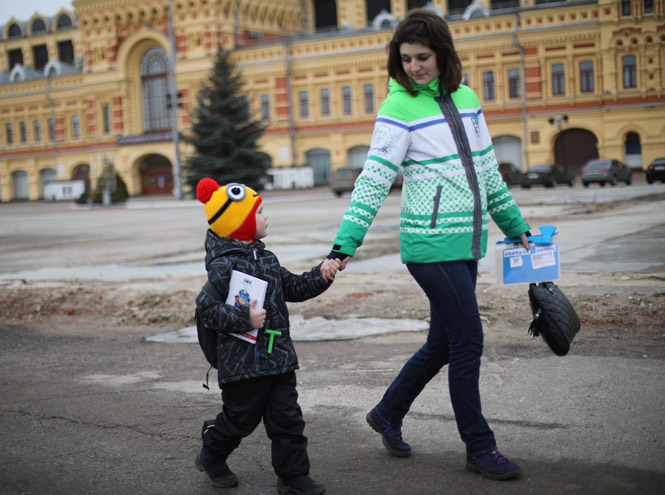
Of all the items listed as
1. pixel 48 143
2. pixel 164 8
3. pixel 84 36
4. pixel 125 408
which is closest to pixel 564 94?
pixel 164 8

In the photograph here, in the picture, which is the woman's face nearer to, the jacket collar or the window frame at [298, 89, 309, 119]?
the jacket collar

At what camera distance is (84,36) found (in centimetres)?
6719

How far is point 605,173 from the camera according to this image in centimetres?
3744

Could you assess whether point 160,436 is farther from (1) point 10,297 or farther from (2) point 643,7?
(2) point 643,7

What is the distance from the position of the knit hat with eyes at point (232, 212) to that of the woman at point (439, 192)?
403 millimetres

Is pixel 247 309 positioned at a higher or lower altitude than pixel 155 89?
lower

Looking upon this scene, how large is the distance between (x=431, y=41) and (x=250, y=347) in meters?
1.56

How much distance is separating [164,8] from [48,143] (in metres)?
17.4

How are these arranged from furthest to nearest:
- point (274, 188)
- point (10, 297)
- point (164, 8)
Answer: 1. point (164, 8)
2. point (274, 188)
3. point (10, 297)

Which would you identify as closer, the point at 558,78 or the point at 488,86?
the point at 558,78

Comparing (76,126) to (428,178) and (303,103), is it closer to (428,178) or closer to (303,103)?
(303,103)

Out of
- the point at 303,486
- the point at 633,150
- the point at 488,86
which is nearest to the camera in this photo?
the point at 303,486

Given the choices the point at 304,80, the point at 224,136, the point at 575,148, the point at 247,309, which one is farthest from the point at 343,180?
the point at 247,309

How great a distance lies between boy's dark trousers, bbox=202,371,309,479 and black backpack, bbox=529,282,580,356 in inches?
47.6
